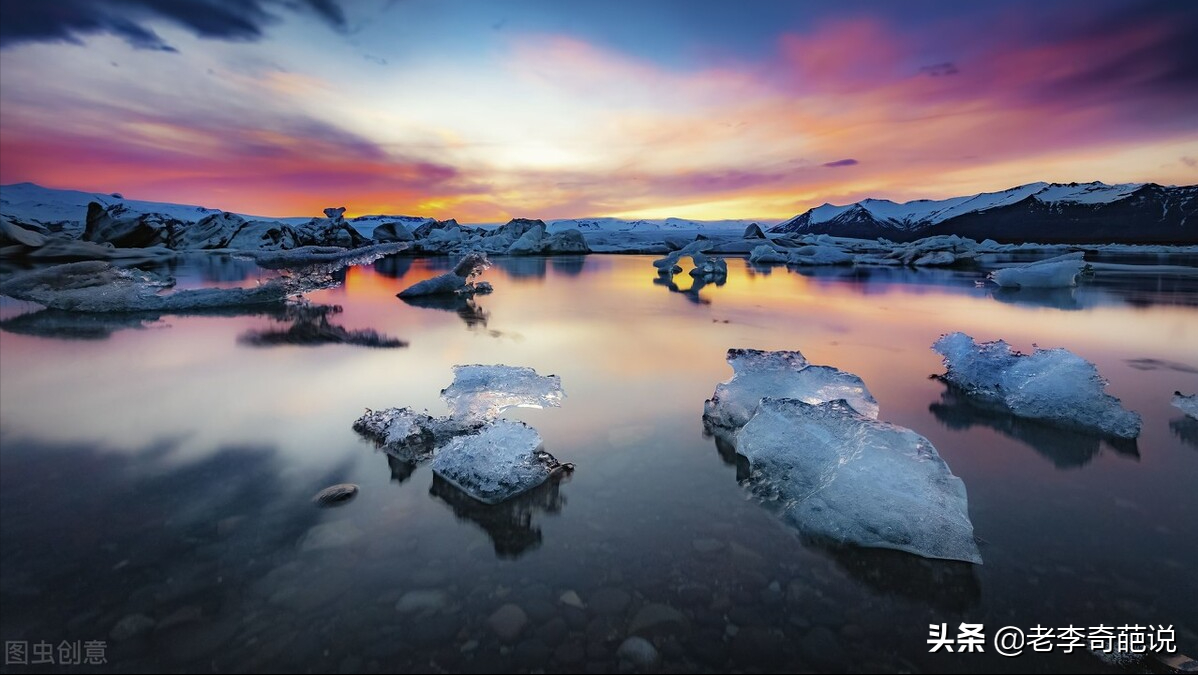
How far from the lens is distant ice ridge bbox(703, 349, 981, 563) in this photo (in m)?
1.91

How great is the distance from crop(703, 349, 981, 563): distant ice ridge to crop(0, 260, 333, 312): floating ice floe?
8.43 meters

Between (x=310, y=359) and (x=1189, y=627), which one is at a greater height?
(x=310, y=359)

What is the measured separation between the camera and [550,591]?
161cm

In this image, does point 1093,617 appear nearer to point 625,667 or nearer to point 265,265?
point 625,667


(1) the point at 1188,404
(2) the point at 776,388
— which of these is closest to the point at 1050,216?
(1) the point at 1188,404

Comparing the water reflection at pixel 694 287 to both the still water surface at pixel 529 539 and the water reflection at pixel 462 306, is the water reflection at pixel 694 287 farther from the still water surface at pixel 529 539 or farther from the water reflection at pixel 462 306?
the still water surface at pixel 529 539

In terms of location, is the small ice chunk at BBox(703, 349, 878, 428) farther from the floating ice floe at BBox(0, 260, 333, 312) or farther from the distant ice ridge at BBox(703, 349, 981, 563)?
the floating ice floe at BBox(0, 260, 333, 312)

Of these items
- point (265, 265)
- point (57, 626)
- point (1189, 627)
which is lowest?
point (1189, 627)

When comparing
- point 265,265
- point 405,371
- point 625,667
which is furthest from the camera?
point 265,265

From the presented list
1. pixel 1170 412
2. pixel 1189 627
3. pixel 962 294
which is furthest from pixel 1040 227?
pixel 1189 627

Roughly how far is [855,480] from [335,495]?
2255mm

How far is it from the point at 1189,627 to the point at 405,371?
14.7 ft

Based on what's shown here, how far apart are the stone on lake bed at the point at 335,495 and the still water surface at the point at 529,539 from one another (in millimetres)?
68

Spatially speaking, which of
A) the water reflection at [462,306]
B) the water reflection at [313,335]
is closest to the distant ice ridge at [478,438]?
the water reflection at [313,335]
